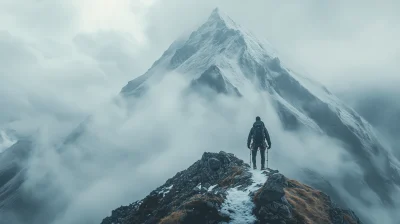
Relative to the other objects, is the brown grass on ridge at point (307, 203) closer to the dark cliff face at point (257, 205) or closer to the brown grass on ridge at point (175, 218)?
the dark cliff face at point (257, 205)

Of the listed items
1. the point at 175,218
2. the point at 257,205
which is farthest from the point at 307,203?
the point at 175,218

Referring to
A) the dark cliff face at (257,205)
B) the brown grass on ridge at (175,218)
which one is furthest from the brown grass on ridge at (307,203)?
the brown grass on ridge at (175,218)

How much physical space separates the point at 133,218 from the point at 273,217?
22.3 meters

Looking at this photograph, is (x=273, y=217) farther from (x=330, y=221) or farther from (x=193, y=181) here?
(x=193, y=181)

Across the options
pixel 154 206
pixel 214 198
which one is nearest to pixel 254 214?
pixel 214 198

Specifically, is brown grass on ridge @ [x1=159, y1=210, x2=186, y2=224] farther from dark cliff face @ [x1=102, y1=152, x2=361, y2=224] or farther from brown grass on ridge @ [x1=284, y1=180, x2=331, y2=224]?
brown grass on ridge @ [x1=284, y1=180, x2=331, y2=224]

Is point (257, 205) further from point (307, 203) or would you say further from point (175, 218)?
point (175, 218)

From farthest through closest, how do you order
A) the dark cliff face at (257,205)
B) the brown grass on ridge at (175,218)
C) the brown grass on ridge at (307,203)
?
the brown grass on ridge at (307,203)
the brown grass on ridge at (175,218)
the dark cliff face at (257,205)

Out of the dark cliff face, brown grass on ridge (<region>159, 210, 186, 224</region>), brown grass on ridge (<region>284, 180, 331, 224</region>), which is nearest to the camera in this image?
the dark cliff face

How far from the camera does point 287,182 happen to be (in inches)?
1454

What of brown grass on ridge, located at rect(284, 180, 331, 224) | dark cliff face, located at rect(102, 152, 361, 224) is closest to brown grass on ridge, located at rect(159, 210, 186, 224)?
dark cliff face, located at rect(102, 152, 361, 224)

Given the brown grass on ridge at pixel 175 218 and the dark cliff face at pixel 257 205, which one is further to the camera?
the brown grass on ridge at pixel 175 218

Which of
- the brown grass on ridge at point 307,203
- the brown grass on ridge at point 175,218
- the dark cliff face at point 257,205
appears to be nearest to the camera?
the dark cliff face at point 257,205

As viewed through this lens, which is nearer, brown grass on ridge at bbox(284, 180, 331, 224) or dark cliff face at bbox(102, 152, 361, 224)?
dark cliff face at bbox(102, 152, 361, 224)
